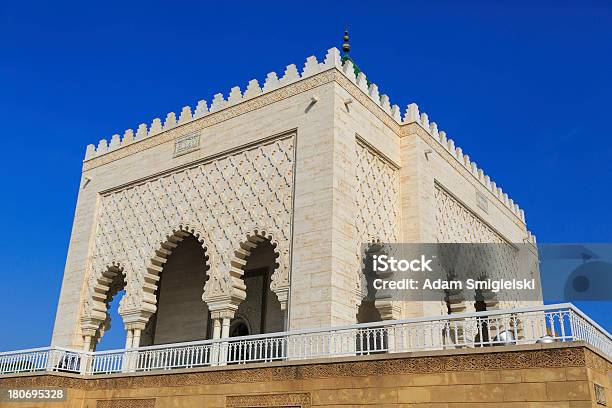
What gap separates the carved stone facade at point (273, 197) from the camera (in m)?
7.08

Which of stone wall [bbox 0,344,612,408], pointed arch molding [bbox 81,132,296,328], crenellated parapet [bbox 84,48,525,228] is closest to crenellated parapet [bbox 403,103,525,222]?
crenellated parapet [bbox 84,48,525,228]

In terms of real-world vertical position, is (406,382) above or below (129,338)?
below

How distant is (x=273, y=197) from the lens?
25.1ft

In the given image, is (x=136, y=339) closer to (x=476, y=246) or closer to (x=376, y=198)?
(x=376, y=198)

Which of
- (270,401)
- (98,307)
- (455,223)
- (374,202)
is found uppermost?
(455,223)

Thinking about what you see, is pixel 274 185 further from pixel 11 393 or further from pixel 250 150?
pixel 11 393

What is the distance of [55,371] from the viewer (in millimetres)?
7426

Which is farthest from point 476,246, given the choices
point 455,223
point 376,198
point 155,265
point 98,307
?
point 98,307

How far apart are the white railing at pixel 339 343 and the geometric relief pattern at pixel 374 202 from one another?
108 cm

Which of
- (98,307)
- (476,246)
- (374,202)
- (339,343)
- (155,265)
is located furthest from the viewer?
(476,246)

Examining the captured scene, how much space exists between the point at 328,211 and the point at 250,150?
5.96ft

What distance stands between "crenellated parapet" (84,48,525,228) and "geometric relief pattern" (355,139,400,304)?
2.88 feet

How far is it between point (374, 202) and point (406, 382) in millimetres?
3332

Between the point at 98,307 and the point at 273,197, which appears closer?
the point at 273,197
